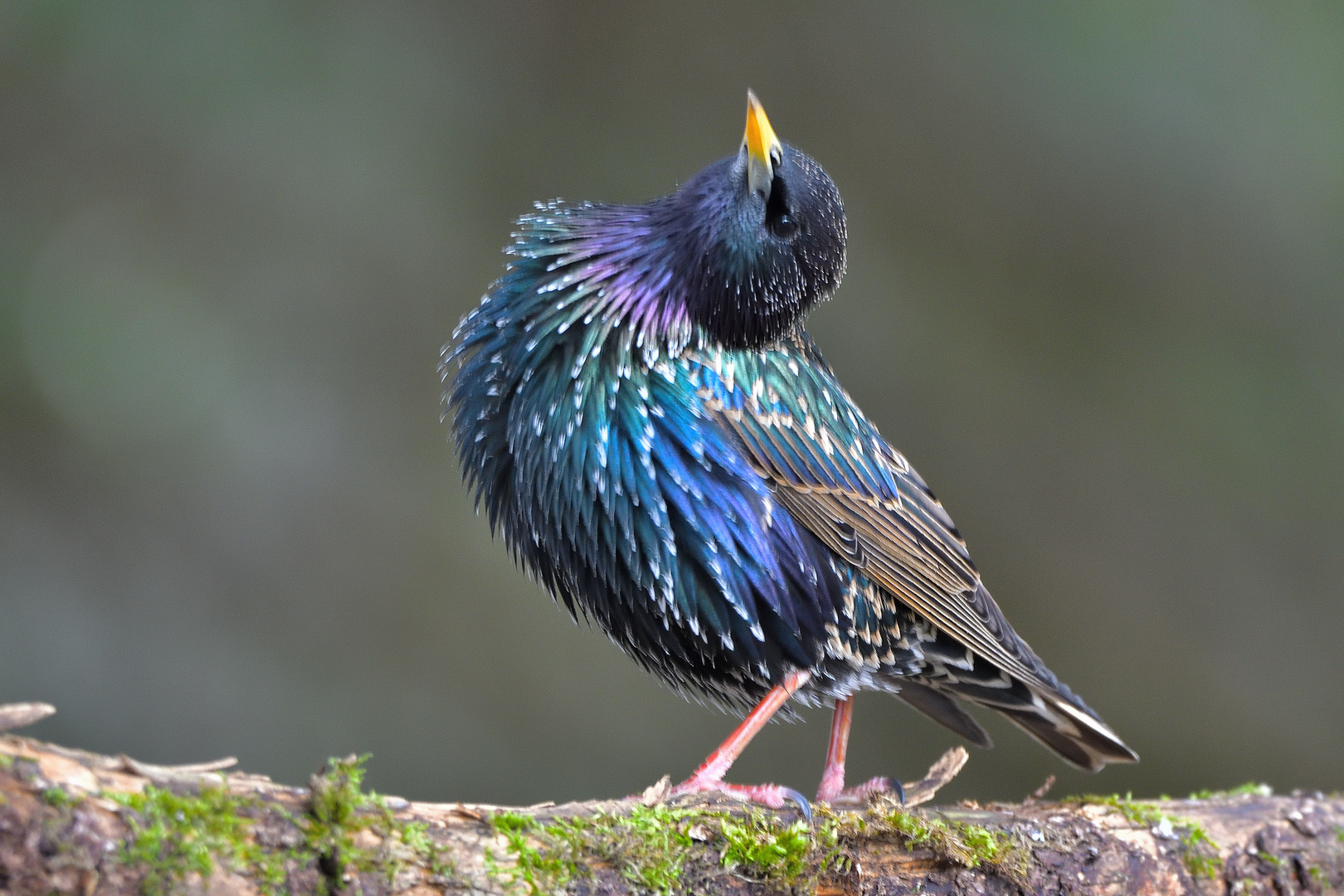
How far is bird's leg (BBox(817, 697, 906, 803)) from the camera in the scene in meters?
3.17

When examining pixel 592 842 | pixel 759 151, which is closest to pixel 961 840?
pixel 592 842

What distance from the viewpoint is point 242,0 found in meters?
Result: 5.77

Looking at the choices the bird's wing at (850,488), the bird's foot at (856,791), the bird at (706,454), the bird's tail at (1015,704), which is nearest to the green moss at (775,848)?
the bird at (706,454)

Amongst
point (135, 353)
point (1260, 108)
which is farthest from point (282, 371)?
point (1260, 108)

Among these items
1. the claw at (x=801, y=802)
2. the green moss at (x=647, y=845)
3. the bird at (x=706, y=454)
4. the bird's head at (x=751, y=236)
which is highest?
the bird's head at (x=751, y=236)

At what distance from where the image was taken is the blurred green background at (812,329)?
5852 mm

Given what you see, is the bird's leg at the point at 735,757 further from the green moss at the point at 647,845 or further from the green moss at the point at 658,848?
the green moss at the point at 647,845

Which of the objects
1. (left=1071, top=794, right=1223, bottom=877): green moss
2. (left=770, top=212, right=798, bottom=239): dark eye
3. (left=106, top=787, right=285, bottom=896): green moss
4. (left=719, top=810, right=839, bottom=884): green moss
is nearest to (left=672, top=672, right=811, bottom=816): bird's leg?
(left=719, top=810, right=839, bottom=884): green moss

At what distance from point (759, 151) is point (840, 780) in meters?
1.99

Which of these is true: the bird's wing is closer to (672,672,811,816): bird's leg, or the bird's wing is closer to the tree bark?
(672,672,811,816): bird's leg

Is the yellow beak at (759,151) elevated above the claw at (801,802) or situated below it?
above

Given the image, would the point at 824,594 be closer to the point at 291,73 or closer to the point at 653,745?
the point at 653,745

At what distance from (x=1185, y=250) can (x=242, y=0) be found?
5387 millimetres

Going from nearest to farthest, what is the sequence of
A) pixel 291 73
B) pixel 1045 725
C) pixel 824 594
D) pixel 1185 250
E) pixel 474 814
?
pixel 474 814, pixel 824 594, pixel 1045 725, pixel 291 73, pixel 1185 250
